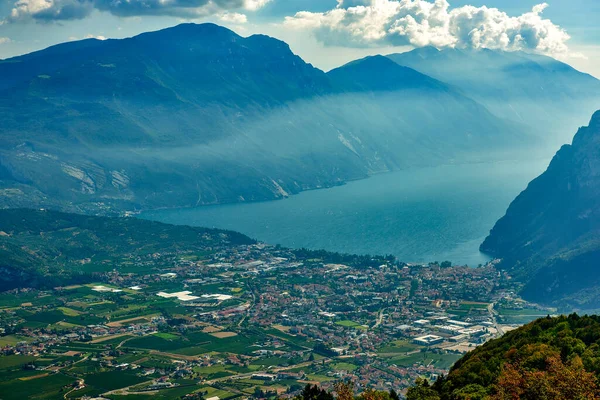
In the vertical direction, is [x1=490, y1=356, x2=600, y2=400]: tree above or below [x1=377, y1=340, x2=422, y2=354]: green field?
above

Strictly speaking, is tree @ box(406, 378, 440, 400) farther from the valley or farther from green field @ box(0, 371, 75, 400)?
green field @ box(0, 371, 75, 400)

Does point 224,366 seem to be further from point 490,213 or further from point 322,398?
point 490,213

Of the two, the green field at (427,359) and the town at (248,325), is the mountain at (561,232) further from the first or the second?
the green field at (427,359)

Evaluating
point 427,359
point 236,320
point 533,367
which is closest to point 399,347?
point 427,359

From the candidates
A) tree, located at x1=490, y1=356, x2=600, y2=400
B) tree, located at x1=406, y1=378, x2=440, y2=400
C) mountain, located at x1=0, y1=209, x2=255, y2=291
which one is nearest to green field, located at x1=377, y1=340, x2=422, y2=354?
tree, located at x1=406, y1=378, x2=440, y2=400

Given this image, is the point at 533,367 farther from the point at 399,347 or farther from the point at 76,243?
the point at 76,243

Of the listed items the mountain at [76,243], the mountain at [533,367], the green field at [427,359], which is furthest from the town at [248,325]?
the mountain at [533,367]
